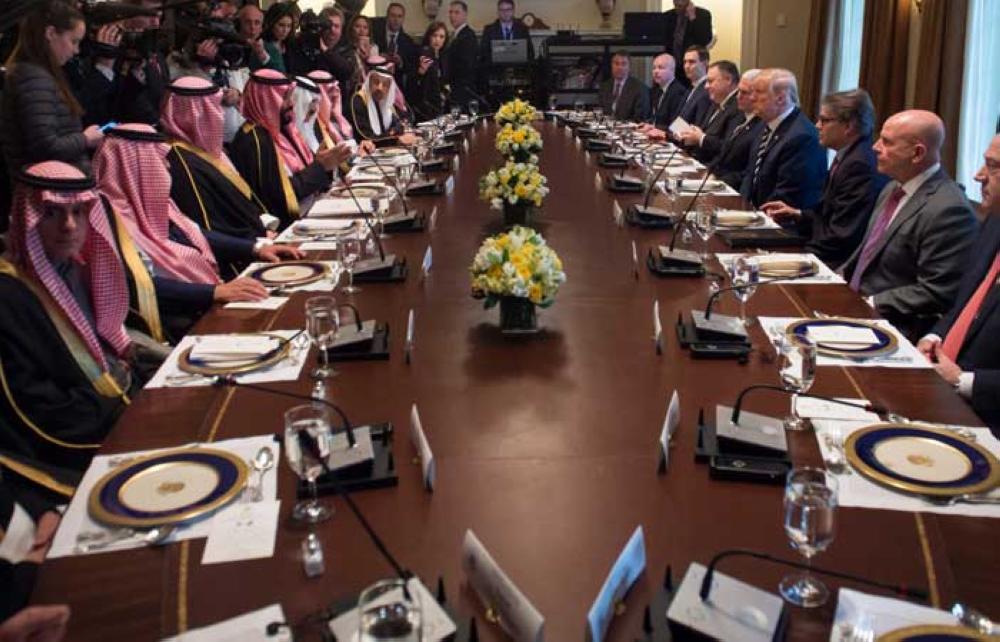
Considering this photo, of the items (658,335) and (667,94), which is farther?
(667,94)

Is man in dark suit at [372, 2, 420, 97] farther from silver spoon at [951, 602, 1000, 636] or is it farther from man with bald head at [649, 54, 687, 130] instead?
silver spoon at [951, 602, 1000, 636]

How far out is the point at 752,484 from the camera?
56.3 inches

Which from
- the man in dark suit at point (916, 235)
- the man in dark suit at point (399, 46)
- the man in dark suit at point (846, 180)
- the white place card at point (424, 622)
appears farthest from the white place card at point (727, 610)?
the man in dark suit at point (399, 46)

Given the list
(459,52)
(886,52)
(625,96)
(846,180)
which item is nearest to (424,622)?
(846,180)

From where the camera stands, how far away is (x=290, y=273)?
8.66 ft

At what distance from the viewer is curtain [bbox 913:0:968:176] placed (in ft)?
20.1

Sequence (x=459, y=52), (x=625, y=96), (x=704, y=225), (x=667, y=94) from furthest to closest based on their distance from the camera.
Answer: (x=459, y=52) → (x=625, y=96) → (x=667, y=94) → (x=704, y=225)

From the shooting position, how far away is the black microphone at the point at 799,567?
109 cm

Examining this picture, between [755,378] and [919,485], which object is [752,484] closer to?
[919,485]

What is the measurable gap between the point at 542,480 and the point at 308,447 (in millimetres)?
370

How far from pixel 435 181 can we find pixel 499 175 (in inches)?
41.8

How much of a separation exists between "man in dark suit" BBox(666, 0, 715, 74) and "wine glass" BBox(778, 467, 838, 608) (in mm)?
9717

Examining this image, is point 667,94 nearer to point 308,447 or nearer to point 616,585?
point 308,447

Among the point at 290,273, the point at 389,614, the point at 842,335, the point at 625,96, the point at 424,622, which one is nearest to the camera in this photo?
the point at 389,614
